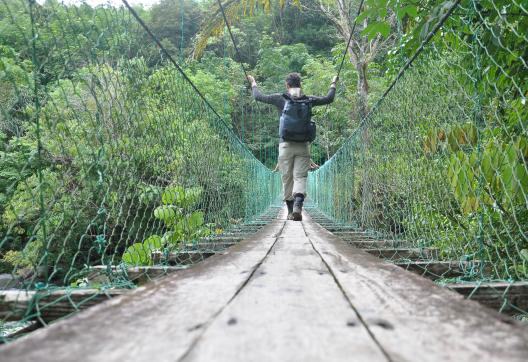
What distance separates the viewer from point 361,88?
6.27 m

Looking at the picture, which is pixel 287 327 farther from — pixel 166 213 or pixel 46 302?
pixel 166 213

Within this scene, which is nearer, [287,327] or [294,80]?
[287,327]

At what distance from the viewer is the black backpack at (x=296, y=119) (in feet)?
8.50

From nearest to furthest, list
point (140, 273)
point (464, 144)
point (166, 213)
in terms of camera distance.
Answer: point (140, 273)
point (464, 144)
point (166, 213)

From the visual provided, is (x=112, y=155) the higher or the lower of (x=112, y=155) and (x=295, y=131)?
the lower

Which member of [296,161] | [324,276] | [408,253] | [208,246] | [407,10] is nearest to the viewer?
[324,276]

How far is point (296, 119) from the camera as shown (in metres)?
2.61

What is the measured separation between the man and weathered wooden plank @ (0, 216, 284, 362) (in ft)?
6.43

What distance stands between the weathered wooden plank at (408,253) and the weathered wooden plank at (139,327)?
1.11 metres

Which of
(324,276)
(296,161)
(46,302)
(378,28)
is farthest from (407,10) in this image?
(46,302)

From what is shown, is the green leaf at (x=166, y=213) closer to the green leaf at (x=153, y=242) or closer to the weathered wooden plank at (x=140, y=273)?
the green leaf at (x=153, y=242)

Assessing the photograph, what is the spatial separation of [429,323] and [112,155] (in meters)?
1.43

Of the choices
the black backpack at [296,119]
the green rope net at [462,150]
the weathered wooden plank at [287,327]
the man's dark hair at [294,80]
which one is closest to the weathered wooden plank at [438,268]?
the green rope net at [462,150]

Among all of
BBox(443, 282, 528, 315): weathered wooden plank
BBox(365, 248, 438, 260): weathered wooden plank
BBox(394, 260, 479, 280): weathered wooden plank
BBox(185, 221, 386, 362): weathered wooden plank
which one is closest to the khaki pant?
BBox(365, 248, 438, 260): weathered wooden plank
